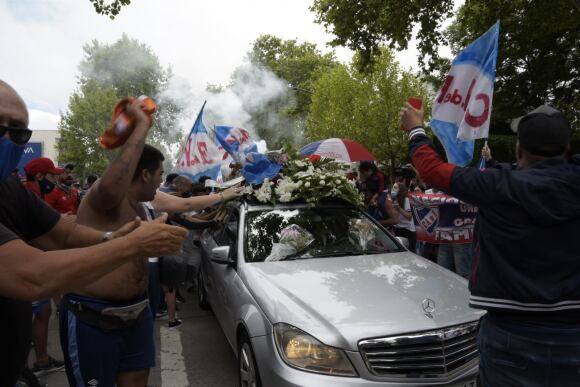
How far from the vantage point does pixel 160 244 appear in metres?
1.42

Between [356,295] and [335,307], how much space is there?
0.23 m

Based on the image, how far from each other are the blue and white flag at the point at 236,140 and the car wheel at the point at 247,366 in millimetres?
4238

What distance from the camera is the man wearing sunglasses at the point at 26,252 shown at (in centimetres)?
127

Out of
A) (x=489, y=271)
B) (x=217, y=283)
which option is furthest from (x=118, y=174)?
(x=217, y=283)

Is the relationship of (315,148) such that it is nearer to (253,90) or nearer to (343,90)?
(343,90)

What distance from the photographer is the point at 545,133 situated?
1924mm

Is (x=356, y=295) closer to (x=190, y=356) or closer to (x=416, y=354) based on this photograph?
(x=416, y=354)

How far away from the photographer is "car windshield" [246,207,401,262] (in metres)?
3.79

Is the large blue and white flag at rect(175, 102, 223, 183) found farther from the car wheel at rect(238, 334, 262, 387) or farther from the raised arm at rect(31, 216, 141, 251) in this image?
the raised arm at rect(31, 216, 141, 251)

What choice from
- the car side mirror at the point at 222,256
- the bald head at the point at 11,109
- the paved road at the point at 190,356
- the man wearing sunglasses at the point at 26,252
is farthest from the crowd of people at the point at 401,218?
the bald head at the point at 11,109

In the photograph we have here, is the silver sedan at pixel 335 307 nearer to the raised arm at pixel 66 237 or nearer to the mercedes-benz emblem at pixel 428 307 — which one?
the mercedes-benz emblem at pixel 428 307

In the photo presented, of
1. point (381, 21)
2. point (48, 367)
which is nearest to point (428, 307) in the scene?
point (48, 367)

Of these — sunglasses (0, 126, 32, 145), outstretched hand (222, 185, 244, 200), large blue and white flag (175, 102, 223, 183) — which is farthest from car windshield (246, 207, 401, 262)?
large blue and white flag (175, 102, 223, 183)

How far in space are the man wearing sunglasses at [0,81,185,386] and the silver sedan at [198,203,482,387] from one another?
1401mm
